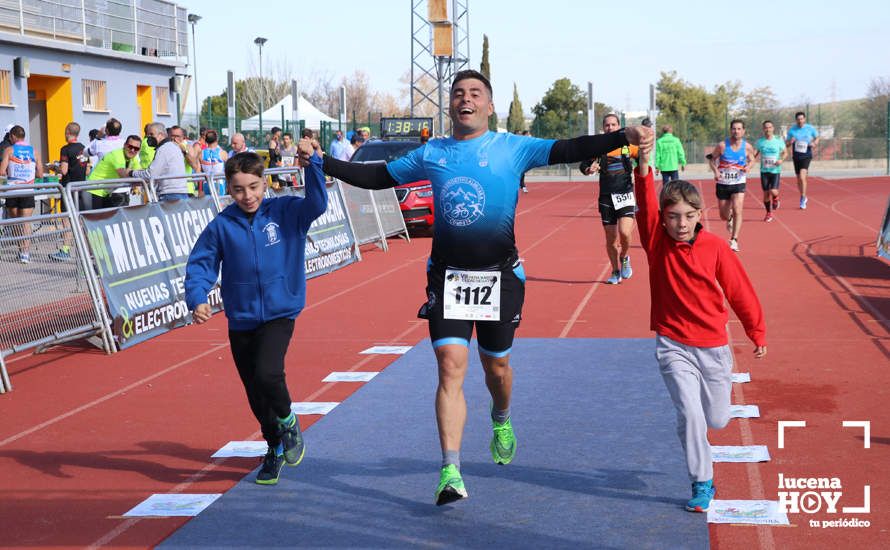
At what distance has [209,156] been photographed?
19672 millimetres

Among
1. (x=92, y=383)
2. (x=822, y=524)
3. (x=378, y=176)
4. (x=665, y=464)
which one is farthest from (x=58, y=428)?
(x=822, y=524)

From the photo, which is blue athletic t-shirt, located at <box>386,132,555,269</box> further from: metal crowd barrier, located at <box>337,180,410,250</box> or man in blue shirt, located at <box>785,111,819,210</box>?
man in blue shirt, located at <box>785,111,819,210</box>

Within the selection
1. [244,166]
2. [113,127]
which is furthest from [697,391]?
[113,127]

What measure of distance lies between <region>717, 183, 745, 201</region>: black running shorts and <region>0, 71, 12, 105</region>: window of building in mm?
14633

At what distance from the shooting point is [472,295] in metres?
5.59

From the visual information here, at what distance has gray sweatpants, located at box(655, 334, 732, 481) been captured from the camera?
5281 millimetres

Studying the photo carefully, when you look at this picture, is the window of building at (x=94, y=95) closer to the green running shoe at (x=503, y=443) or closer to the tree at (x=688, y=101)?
the green running shoe at (x=503, y=443)

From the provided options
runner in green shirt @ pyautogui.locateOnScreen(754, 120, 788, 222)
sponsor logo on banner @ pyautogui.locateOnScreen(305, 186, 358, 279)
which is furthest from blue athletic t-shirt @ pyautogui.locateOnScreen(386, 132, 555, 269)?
runner in green shirt @ pyautogui.locateOnScreen(754, 120, 788, 222)

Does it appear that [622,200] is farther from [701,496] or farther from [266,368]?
[701,496]

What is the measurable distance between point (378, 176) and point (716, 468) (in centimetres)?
232

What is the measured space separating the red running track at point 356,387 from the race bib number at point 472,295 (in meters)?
1.46

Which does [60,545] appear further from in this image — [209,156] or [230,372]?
[209,156]

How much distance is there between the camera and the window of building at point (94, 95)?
27828mm

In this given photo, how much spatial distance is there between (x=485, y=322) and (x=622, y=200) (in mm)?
7872
